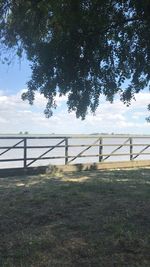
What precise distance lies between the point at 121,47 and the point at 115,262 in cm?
426

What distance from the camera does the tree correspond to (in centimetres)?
716

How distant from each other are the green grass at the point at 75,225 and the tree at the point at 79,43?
1.97m

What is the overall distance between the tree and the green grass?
1.97 meters

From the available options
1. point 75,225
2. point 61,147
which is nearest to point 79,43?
point 75,225

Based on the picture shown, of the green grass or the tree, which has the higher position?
the tree

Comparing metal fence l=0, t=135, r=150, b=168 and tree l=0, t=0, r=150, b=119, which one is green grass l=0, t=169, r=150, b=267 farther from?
metal fence l=0, t=135, r=150, b=168

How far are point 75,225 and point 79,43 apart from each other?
3.07 metres

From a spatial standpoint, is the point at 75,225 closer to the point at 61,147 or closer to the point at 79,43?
the point at 79,43

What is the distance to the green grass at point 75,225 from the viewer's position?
6.10 m

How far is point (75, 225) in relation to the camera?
7777mm

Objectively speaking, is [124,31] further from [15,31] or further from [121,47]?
[15,31]

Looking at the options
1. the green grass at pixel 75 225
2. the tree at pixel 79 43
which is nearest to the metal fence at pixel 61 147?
the green grass at pixel 75 225

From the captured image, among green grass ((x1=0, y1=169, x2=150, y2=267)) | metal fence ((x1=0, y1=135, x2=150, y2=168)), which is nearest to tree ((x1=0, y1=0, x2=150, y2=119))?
green grass ((x1=0, y1=169, x2=150, y2=267))

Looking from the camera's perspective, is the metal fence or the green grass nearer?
the green grass
